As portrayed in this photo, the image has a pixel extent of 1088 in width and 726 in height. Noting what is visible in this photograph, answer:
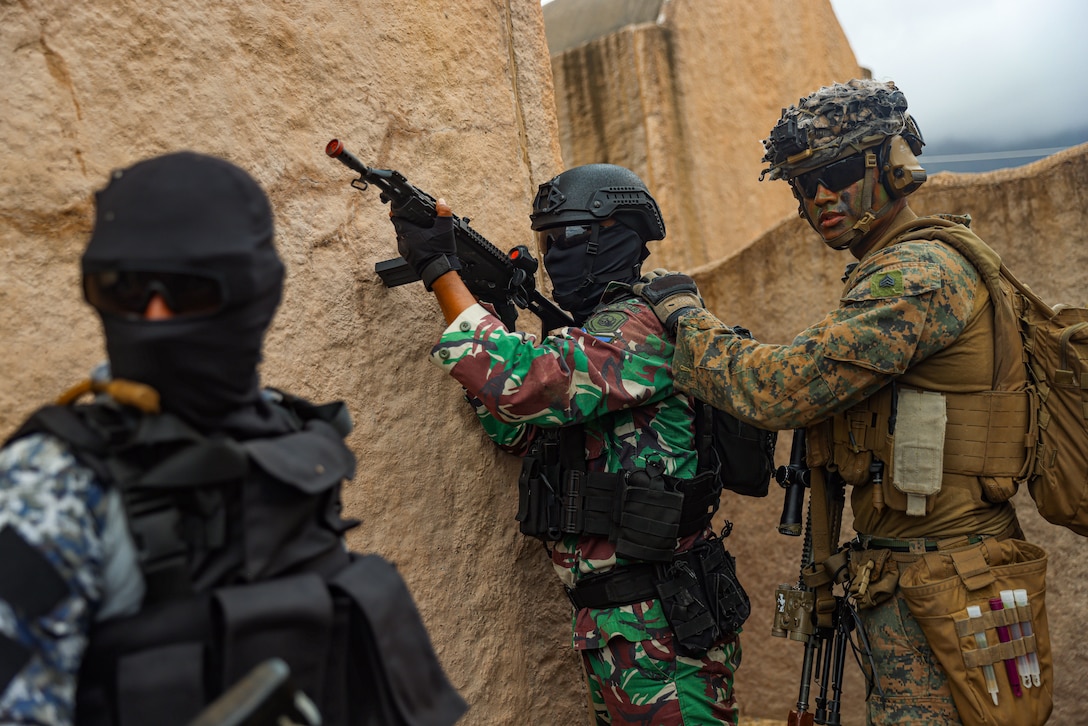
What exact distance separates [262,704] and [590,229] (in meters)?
1.92

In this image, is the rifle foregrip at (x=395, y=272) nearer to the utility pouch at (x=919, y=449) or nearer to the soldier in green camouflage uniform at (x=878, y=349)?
the soldier in green camouflage uniform at (x=878, y=349)

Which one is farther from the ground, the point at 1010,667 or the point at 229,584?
the point at 229,584

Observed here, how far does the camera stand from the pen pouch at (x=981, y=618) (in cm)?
232

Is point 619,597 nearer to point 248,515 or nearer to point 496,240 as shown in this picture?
point 496,240

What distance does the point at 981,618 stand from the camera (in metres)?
2.35

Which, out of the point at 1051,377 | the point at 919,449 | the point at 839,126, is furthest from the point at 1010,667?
the point at 839,126

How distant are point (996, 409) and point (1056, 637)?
2.09 metres

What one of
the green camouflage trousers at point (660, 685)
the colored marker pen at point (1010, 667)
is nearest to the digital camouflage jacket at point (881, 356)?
the colored marker pen at point (1010, 667)

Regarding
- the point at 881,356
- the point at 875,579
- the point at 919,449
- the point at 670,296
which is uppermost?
the point at 670,296

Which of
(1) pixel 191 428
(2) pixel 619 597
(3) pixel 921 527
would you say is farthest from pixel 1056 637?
(1) pixel 191 428

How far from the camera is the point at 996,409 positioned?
244cm

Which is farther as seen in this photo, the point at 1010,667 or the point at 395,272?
the point at 395,272

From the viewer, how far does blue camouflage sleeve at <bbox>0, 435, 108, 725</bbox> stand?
107 centimetres

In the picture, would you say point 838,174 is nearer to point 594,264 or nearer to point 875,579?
point 594,264
